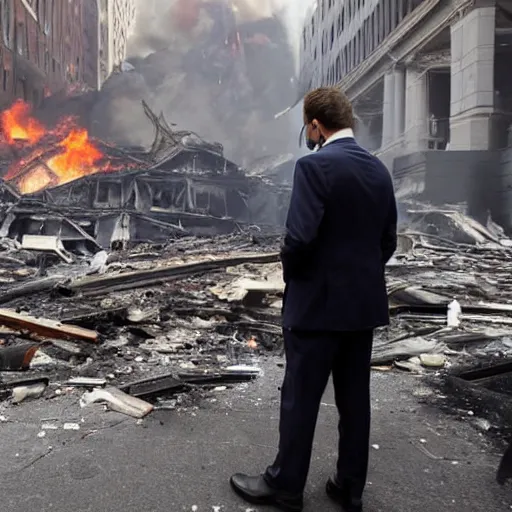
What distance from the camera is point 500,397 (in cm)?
350

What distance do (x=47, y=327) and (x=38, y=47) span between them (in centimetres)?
3854

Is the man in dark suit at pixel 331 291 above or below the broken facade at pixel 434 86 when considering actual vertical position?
below

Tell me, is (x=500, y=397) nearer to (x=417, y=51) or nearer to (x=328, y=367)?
(x=328, y=367)

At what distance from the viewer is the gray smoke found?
4941 centimetres

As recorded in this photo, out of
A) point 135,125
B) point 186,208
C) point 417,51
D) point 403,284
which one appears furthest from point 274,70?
point 403,284

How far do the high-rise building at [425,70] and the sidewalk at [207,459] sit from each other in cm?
1678

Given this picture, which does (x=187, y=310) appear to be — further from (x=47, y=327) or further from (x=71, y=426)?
(x=71, y=426)

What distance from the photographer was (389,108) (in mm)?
24766

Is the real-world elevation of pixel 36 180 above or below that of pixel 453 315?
above

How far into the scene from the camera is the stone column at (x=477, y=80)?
17.3m

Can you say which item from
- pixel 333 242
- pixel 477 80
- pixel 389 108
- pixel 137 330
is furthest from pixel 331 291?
pixel 389 108

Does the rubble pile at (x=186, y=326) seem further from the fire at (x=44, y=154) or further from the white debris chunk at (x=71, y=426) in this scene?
the fire at (x=44, y=154)

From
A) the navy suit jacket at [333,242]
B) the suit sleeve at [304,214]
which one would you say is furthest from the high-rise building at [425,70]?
the suit sleeve at [304,214]

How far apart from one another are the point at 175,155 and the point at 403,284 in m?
18.8
